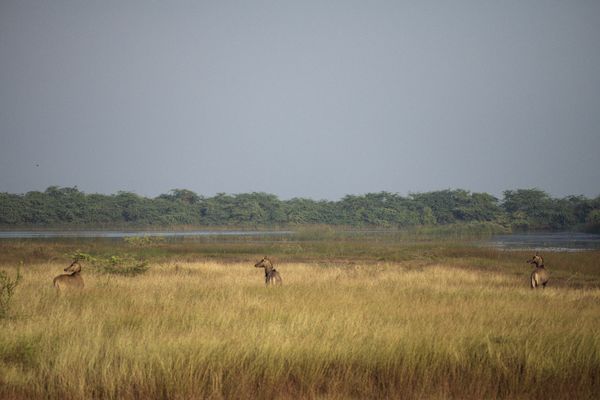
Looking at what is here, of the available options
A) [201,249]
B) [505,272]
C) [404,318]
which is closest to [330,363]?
[404,318]

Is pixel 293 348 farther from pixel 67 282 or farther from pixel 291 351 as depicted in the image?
pixel 67 282

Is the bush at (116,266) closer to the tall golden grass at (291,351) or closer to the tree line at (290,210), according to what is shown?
the tall golden grass at (291,351)

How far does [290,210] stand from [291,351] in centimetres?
9133

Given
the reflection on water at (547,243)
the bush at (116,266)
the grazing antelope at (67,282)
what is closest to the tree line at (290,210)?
the reflection on water at (547,243)

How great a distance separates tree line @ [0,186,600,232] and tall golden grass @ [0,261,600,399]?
81.3 metres

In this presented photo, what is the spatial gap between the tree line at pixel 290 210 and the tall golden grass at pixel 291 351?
81.3 m

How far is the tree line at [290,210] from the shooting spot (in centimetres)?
8656

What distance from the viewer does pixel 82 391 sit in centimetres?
658

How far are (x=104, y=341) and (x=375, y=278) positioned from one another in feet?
38.9

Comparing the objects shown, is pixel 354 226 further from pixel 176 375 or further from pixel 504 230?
pixel 176 375

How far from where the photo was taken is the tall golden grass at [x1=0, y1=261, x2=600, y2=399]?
22.7 ft

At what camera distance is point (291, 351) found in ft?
25.2

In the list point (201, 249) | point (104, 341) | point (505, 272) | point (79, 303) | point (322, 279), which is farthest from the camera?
point (201, 249)

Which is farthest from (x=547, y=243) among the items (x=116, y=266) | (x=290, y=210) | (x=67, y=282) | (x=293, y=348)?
(x=290, y=210)
